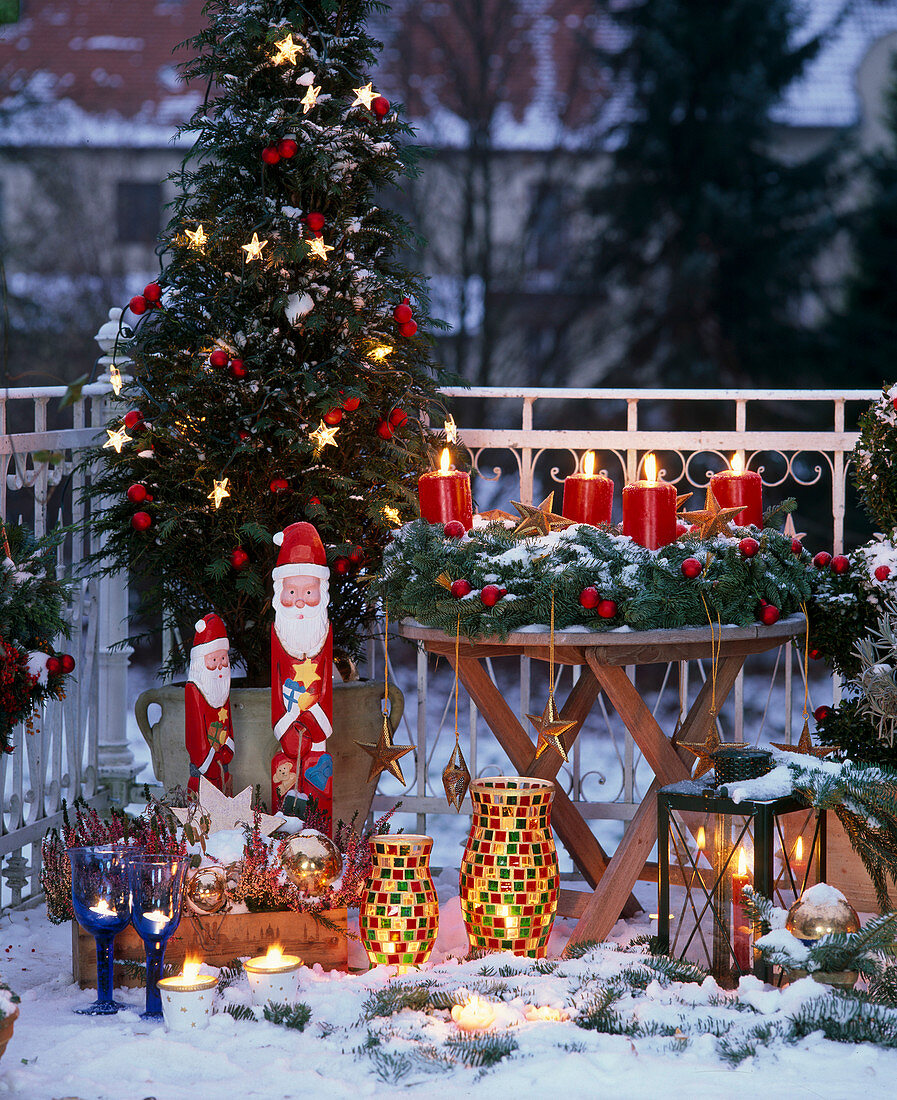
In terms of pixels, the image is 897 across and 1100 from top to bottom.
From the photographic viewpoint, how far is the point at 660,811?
9.56 feet

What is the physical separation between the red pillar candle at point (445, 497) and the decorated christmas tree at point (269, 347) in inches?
18.6

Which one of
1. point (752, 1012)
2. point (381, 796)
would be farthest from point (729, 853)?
point (381, 796)

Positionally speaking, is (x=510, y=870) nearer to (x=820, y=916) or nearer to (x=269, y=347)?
(x=820, y=916)

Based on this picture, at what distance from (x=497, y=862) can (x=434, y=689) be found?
7.63 meters

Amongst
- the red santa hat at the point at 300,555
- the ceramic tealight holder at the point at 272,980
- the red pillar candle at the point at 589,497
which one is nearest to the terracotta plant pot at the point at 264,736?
the red santa hat at the point at 300,555

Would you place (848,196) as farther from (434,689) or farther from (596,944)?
(596,944)

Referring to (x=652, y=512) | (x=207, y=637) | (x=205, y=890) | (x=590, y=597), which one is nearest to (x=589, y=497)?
(x=652, y=512)

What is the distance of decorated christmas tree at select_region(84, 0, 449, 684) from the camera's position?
3635mm

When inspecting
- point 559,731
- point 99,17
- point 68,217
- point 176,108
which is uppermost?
point 99,17

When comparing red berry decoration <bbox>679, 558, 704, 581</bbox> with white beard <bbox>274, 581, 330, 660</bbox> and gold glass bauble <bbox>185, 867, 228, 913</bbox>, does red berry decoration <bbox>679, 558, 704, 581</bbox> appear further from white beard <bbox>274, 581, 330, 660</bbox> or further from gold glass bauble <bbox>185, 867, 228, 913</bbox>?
gold glass bauble <bbox>185, 867, 228, 913</bbox>

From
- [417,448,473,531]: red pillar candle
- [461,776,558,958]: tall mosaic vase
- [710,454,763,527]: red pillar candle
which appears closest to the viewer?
[461,776,558,958]: tall mosaic vase

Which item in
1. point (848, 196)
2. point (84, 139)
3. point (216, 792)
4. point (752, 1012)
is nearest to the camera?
point (752, 1012)

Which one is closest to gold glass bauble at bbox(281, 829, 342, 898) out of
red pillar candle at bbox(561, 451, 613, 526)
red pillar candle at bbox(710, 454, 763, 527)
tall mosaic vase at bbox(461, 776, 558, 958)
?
tall mosaic vase at bbox(461, 776, 558, 958)

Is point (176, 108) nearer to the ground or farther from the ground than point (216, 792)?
farther from the ground
